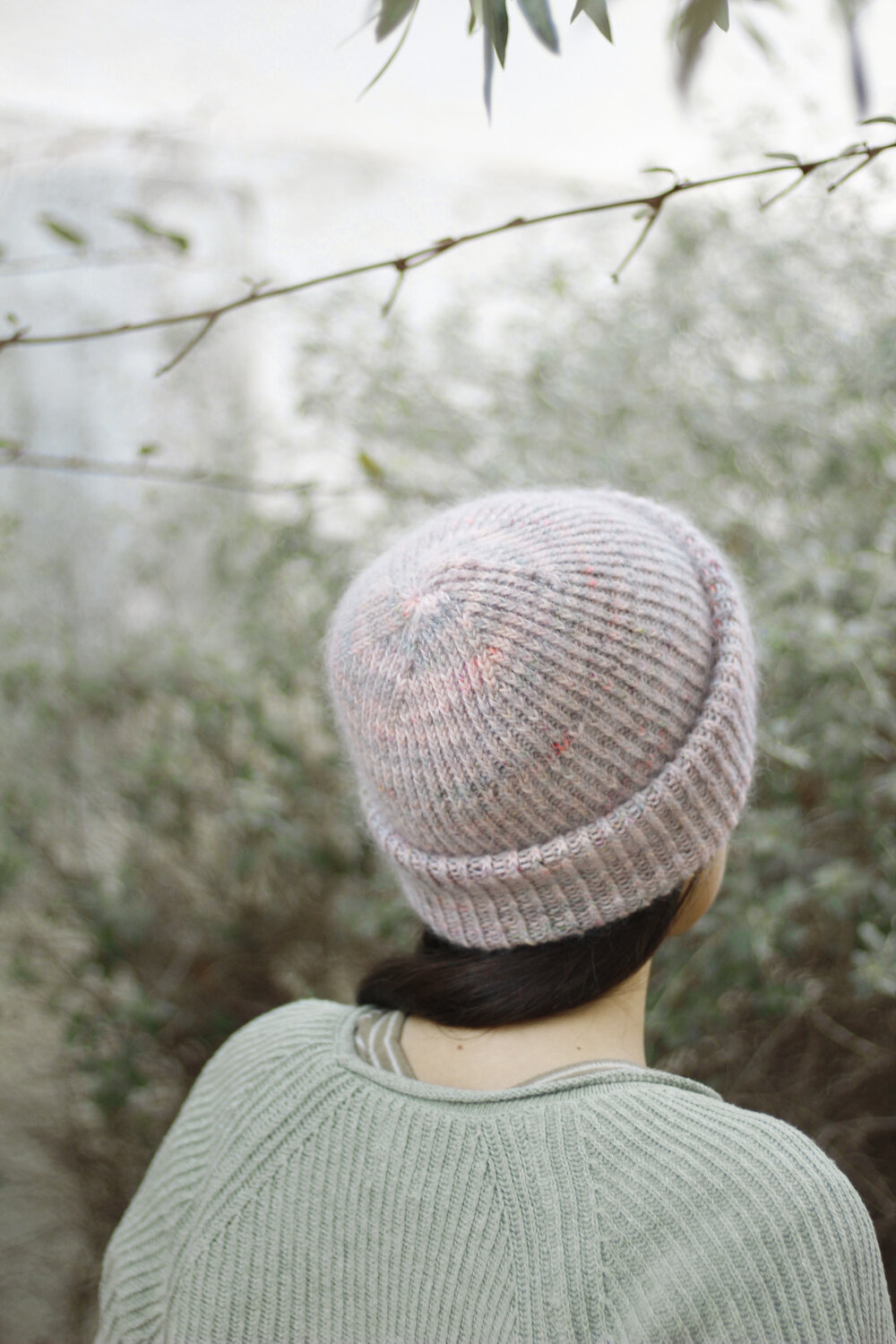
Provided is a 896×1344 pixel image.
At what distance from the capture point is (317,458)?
10.6ft

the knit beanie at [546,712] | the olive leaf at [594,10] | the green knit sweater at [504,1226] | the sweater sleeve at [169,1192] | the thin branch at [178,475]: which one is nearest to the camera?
the olive leaf at [594,10]

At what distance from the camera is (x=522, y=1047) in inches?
39.8

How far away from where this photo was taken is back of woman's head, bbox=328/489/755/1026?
0.94m

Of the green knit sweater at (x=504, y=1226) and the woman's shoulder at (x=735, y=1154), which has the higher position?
the woman's shoulder at (x=735, y=1154)

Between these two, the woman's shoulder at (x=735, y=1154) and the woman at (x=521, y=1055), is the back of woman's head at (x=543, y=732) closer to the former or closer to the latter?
the woman at (x=521, y=1055)

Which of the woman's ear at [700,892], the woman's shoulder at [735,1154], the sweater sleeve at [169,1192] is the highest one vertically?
the woman's ear at [700,892]

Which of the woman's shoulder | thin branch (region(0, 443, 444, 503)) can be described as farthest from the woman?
thin branch (region(0, 443, 444, 503))

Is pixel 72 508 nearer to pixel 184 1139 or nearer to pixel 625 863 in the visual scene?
pixel 184 1139

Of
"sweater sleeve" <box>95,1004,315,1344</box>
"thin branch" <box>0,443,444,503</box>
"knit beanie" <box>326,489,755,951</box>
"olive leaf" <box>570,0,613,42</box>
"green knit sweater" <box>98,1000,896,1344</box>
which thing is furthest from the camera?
"thin branch" <box>0,443,444,503</box>

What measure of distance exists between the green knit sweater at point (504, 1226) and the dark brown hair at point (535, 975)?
8cm

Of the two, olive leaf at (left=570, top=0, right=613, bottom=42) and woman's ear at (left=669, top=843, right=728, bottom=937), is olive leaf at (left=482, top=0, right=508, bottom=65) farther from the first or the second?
woman's ear at (left=669, top=843, right=728, bottom=937)

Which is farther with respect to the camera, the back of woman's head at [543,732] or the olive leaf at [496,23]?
the back of woman's head at [543,732]

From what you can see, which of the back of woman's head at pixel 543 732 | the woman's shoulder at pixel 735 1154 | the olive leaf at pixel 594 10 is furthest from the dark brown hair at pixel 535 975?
the olive leaf at pixel 594 10

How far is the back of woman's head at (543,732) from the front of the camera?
0.94 meters
